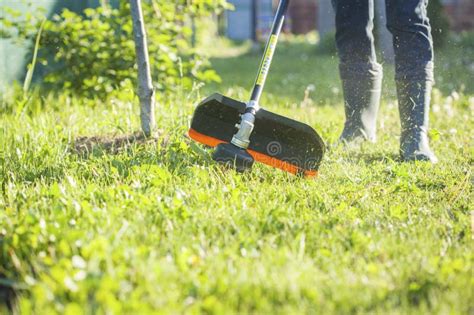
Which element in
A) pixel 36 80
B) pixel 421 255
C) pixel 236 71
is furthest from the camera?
pixel 236 71

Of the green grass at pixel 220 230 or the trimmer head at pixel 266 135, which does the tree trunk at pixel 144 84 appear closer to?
the green grass at pixel 220 230

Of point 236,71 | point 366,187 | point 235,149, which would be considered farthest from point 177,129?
point 236,71

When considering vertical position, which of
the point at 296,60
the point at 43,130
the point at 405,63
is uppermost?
the point at 405,63

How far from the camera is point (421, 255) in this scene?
1.87 m

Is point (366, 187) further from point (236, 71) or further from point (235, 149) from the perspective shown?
point (236, 71)

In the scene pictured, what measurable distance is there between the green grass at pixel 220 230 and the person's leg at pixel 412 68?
0.14 metres

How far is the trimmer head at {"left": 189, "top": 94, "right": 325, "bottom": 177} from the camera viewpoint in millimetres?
2652

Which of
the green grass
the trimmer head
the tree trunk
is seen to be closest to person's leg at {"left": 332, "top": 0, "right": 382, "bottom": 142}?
the green grass

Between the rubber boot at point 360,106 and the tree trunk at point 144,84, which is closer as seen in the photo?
the tree trunk at point 144,84

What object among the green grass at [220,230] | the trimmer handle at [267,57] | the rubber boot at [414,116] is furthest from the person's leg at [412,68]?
the trimmer handle at [267,57]

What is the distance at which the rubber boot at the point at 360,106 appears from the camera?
11.2 feet

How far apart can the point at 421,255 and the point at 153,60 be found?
2.63m

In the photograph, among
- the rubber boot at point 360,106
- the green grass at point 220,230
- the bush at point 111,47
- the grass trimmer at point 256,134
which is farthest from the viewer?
the bush at point 111,47

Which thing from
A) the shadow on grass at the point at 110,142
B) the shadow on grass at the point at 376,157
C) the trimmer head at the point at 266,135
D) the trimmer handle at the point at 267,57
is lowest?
the shadow on grass at the point at 110,142
